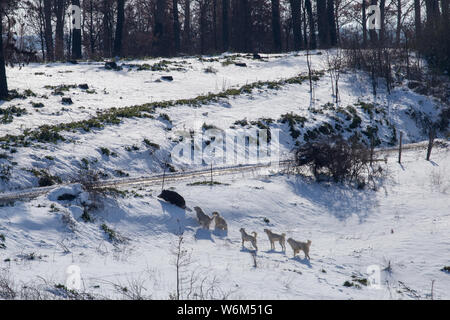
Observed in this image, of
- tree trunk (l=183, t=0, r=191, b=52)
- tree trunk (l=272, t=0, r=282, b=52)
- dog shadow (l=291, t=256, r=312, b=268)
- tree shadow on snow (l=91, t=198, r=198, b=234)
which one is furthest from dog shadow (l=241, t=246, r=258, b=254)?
tree trunk (l=183, t=0, r=191, b=52)

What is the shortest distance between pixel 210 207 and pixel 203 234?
1685 mm

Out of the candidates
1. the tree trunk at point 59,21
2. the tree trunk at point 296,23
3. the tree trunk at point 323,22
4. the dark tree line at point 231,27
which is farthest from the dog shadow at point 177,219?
the tree trunk at point 59,21

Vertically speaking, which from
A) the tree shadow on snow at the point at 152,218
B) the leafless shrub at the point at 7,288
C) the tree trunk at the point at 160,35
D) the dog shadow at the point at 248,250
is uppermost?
the tree trunk at the point at 160,35

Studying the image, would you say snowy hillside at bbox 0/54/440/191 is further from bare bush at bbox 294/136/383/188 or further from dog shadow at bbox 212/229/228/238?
dog shadow at bbox 212/229/228/238

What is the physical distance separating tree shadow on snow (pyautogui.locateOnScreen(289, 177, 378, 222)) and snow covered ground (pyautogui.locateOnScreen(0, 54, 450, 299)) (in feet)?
0.23

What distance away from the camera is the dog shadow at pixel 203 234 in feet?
46.9

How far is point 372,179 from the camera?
20.7 m

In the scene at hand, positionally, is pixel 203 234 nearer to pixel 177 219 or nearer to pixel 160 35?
pixel 177 219

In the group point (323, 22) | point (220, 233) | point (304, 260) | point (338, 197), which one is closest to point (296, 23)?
point (323, 22)

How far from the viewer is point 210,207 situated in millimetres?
16062

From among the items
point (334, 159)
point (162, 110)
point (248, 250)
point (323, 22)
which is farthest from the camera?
point (323, 22)

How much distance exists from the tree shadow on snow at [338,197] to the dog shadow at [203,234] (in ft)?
16.5

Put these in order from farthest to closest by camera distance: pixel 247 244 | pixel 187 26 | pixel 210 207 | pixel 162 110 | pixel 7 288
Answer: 1. pixel 187 26
2. pixel 162 110
3. pixel 210 207
4. pixel 247 244
5. pixel 7 288

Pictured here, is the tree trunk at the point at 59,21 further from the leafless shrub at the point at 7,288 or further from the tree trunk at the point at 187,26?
the leafless shrub at the point at 7,288
